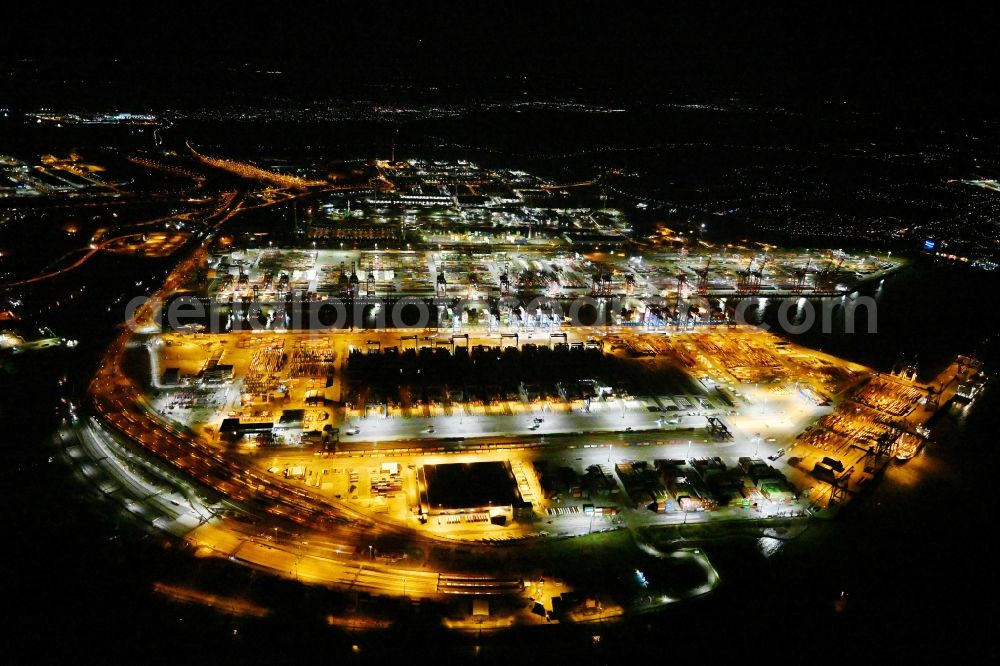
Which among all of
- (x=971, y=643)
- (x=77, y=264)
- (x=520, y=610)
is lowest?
(x=971, y=643)

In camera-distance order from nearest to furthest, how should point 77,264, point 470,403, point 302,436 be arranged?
point 302,436, point 470,403, point 77,264

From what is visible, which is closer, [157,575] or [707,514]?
[157,575]

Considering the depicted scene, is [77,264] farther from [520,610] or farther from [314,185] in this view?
[520,610]

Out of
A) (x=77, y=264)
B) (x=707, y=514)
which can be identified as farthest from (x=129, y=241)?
(x=707, y=514)

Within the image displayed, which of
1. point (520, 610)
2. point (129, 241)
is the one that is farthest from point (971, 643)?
point (129, 241)

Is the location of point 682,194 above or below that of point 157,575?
above

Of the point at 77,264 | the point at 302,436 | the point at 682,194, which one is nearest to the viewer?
the point at 302,436
